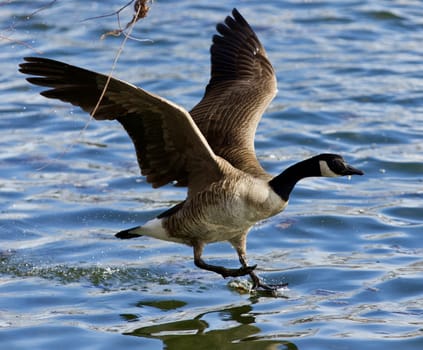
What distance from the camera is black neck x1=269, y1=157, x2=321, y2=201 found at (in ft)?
25.0

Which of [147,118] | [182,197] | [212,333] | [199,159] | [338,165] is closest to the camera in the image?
[212,333]

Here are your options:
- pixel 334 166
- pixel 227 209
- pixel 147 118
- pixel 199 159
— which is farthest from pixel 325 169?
pixel 147 118

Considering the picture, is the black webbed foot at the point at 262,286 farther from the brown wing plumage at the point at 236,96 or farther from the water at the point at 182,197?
the brown wing plumage at the point at 236,96

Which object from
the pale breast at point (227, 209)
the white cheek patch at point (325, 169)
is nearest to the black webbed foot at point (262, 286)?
the pale breast at point (227, 209)

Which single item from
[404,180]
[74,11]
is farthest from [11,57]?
[404,180]

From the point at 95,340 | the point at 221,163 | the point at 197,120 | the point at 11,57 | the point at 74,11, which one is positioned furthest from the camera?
the point at 74,11

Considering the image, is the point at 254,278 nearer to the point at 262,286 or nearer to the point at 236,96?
the point at 262,286

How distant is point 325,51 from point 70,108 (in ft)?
13.9

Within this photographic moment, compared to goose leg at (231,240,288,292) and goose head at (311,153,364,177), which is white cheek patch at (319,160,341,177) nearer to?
goose head at (311,153,364,177)

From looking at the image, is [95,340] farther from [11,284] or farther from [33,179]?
[33,179]

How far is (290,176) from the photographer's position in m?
7.64

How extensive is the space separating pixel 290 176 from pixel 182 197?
9.12ft

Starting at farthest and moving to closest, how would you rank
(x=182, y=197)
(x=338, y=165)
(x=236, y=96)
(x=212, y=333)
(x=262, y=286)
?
Answer: 1. (x=182, y=197)
2. (x=236, y=96)
3. (x=262, y=286)
4. (x=338, y=165)
5. (x=212, y=333)

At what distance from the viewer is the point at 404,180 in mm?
10766
